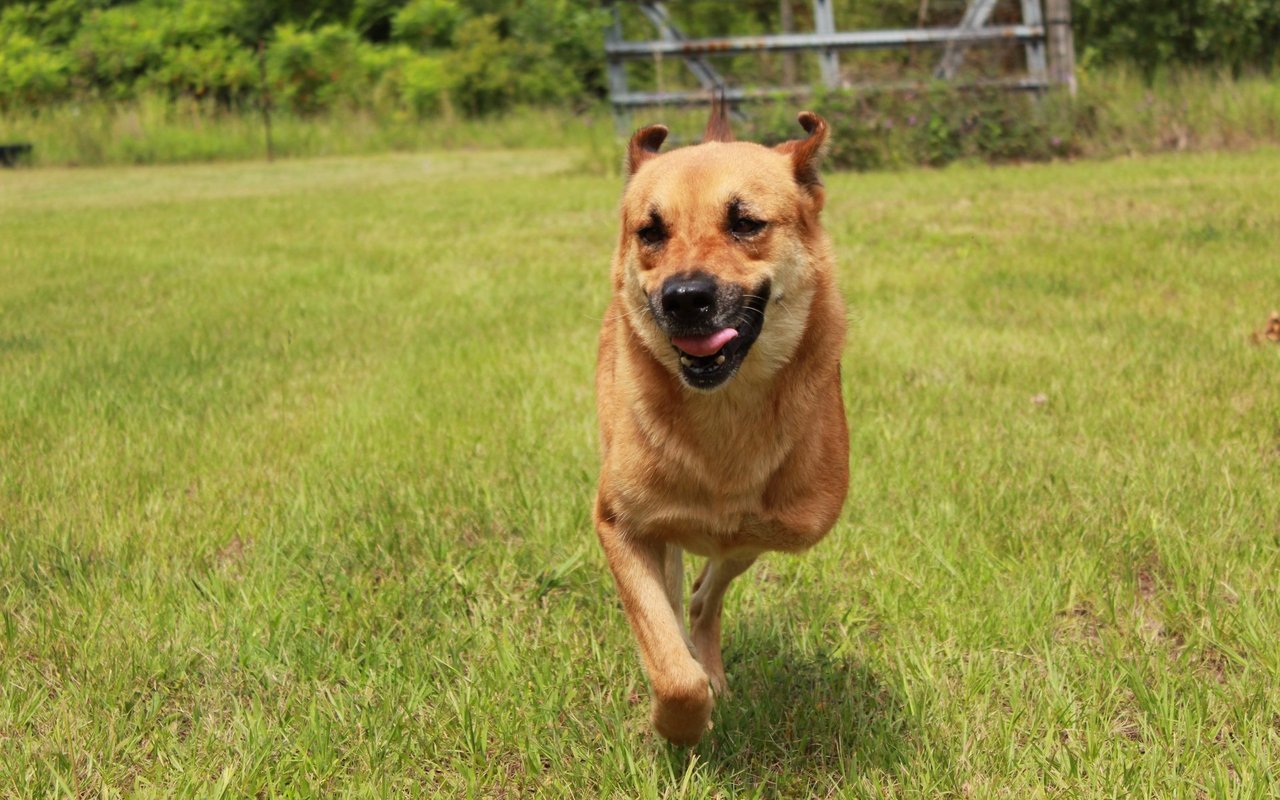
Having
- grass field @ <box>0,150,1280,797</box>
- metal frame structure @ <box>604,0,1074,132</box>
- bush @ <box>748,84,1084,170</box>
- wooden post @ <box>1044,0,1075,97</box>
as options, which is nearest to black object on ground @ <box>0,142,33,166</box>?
metal frame structure @ <box>604,0,1074,132</box>

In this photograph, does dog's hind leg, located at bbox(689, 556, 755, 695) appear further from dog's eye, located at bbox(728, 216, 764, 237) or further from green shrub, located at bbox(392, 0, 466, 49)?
green shrub, located at bbox(392, 0, 466, 49)

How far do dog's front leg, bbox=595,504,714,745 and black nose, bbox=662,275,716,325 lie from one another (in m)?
0.51

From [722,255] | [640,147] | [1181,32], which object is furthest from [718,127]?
[1181,32]

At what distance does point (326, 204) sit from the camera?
1330 cm

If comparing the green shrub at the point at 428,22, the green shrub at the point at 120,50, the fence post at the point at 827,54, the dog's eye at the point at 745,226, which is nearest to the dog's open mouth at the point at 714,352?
the dog's eye at the point at 745,226

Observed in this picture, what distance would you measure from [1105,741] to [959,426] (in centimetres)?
214

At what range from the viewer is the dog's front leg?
236 centimetres

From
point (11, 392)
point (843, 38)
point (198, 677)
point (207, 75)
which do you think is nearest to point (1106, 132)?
point (843, 38)

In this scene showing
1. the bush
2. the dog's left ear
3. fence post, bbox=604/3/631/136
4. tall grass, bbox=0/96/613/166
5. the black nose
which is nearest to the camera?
the black nose

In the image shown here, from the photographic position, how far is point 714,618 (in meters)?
3.01

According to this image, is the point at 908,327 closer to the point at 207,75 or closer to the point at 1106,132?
the point at 1106,132

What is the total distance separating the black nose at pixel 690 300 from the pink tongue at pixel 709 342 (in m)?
0.04

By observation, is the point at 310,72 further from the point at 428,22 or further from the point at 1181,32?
the point at 1181,32

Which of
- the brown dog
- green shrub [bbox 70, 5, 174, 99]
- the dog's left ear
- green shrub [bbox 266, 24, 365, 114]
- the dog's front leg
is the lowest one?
the dog's front leg
